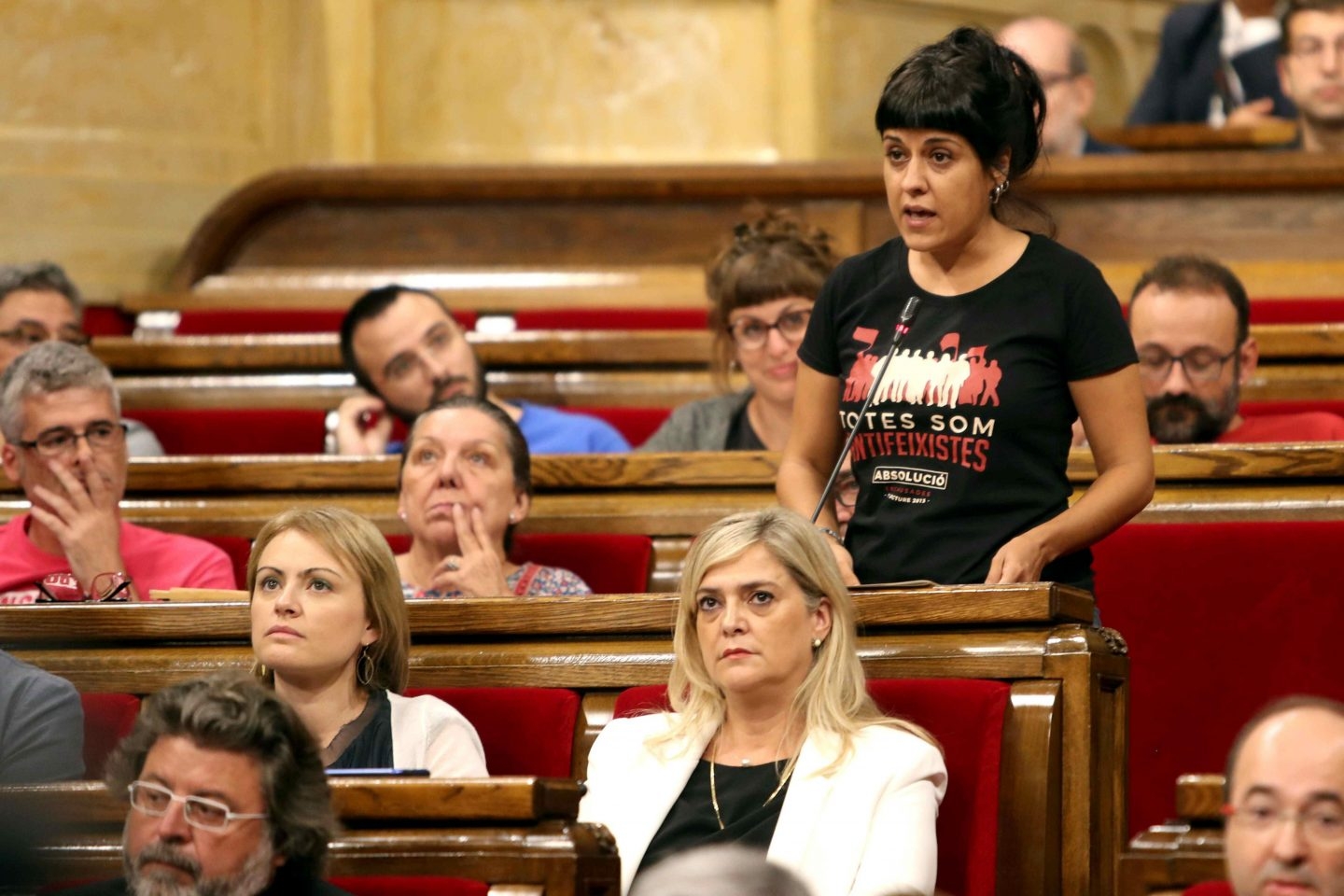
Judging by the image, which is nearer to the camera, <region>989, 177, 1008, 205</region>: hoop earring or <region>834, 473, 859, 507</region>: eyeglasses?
<region>989, 177, 1008, 205</region>: hoop earring

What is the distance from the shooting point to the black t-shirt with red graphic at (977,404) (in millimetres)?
1133

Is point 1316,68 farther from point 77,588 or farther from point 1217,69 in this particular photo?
point 77,588

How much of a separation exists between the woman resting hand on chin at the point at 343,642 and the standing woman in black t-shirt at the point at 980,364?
270 mm

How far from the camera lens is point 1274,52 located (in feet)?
8.86

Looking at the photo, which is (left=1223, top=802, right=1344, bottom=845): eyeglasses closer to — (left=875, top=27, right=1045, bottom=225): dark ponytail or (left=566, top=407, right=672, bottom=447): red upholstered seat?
(left=875, top=27, right=1045, bottom=225): dark ponytail

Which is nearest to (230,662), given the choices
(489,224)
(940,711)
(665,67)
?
(940,711)

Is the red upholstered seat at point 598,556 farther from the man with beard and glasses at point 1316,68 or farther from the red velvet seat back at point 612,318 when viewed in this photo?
the man with beard and glasses at point 1316,68

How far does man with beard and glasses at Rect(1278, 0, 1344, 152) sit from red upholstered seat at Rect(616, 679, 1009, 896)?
1390 mm

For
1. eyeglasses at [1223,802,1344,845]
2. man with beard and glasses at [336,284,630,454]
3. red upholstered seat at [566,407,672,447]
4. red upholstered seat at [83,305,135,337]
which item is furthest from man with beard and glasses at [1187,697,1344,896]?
red upholstered seat at [83,305,135,337]

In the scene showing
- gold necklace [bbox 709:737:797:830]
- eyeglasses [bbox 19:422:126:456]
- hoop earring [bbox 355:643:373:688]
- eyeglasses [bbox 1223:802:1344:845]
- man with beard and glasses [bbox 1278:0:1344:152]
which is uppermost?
man with beard and glasses [bbox 1278:0:1344:152]

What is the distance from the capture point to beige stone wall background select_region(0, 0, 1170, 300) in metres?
2.71

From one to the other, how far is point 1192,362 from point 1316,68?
876 millimetres

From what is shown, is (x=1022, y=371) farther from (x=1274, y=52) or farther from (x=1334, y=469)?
(x=1274, y=52)

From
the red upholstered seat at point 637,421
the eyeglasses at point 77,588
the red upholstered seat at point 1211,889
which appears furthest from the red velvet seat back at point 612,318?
the red upholstered seat at point 1211,889
